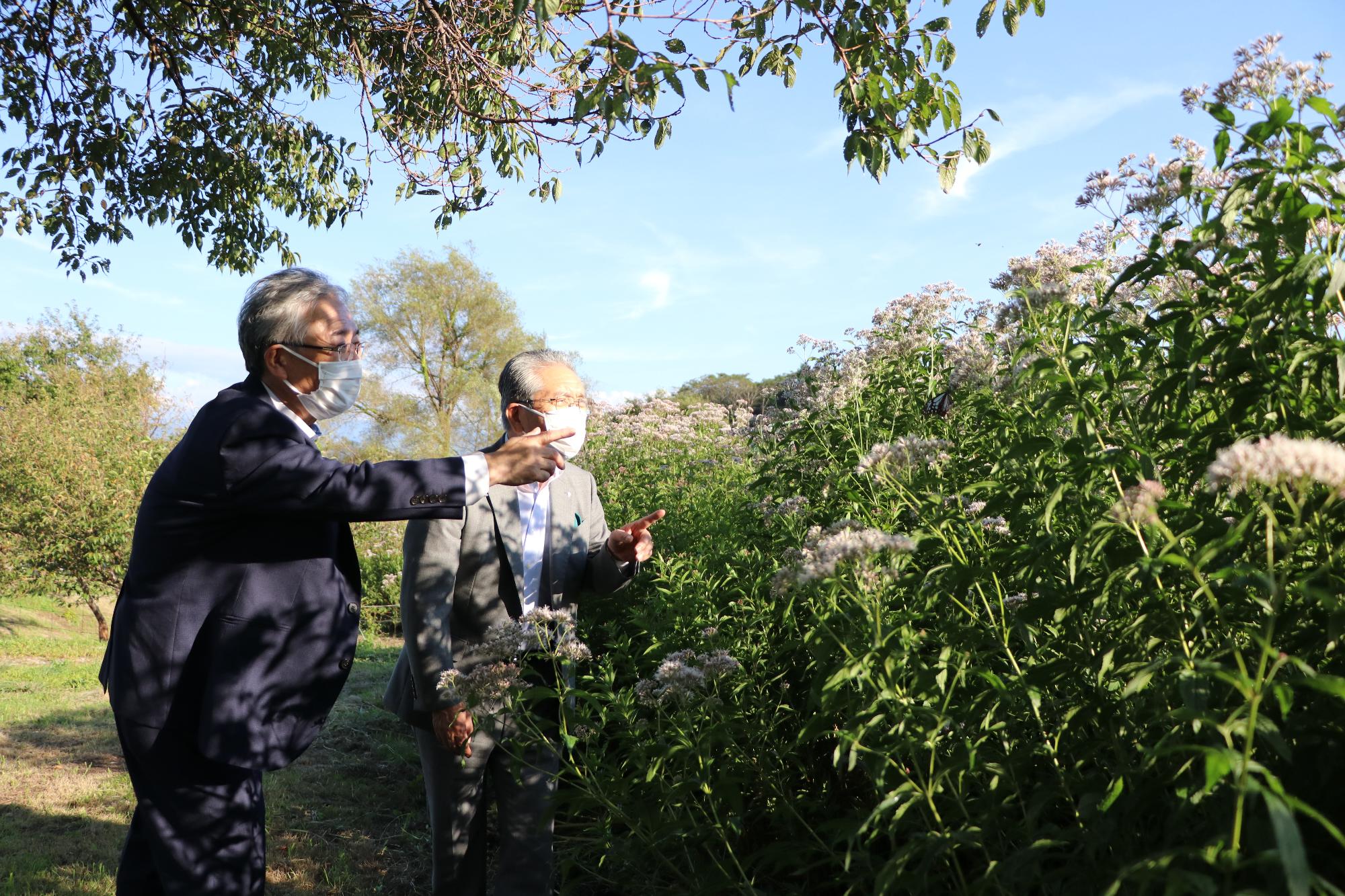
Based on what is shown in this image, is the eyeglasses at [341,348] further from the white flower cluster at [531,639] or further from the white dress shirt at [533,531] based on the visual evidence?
the white flower cluster at [531,639]

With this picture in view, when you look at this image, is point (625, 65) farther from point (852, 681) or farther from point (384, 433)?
point (384, 433)

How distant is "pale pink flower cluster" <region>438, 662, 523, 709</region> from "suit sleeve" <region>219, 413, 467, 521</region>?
52cm

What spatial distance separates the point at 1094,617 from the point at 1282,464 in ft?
2.31

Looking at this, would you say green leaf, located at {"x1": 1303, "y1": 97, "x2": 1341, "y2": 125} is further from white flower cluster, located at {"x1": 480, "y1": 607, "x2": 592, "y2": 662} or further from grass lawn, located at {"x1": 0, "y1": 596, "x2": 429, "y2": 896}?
grass lawn, located at {"x1": 0, "y1": 596, "x2": 429, "y2": 896}

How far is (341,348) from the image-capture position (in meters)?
3.04

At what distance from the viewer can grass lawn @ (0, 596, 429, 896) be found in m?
4.84

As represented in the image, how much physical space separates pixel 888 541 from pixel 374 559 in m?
18.1

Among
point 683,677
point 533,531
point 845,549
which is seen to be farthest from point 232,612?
point 845,549

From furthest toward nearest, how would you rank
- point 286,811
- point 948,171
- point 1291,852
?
point 286,811 → point 948,171 → point 1291,852

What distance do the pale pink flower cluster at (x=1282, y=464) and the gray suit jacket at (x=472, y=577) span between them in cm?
242

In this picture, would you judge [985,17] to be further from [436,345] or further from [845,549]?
[436,345]

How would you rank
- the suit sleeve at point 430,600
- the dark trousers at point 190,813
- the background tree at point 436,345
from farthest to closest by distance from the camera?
the background tree at point 436,345 → the suit sleeve at point 430,600 → the dark trousers at point 190,813

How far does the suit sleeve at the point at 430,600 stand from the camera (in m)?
3.30

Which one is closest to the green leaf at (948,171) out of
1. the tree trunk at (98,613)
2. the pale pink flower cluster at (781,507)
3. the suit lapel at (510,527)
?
the pale pink flower cluster at (781,507)
